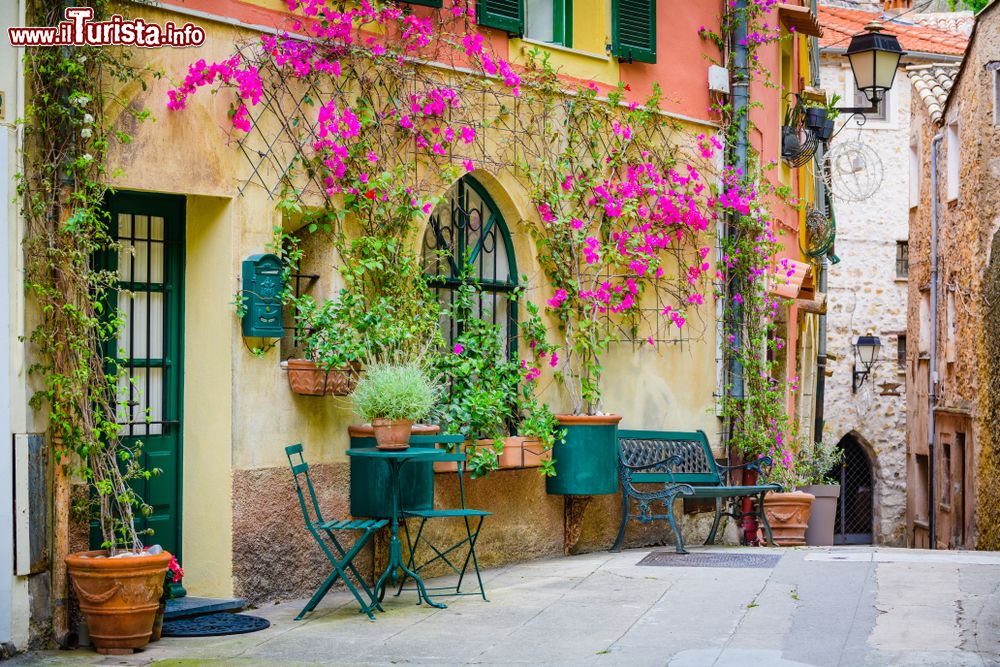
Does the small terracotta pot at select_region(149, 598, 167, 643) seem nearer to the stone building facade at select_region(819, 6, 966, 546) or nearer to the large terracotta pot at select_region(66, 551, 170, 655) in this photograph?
the large terracotta pot at select_region(66, 551, 170, 655)

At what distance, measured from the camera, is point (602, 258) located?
1070 centimetres

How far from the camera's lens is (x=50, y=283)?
7141 mm

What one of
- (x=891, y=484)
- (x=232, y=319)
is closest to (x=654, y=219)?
(x=232, y=319)

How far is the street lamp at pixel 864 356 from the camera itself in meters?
26.9

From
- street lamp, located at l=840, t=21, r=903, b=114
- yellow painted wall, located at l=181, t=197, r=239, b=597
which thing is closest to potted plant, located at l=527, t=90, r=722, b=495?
yellow painted wall, located at l=181, t=197, r=239, b=597

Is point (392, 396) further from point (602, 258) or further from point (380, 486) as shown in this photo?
point (602, 258)

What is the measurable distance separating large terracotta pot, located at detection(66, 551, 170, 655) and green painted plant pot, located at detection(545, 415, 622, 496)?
398 cm

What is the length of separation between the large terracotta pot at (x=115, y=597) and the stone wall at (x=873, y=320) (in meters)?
22.1

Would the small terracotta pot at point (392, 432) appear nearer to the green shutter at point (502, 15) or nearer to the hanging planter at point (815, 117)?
the green shutter at point (502, 15)

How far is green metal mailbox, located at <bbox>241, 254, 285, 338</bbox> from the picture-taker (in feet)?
26.9

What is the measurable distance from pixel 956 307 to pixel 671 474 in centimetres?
1246

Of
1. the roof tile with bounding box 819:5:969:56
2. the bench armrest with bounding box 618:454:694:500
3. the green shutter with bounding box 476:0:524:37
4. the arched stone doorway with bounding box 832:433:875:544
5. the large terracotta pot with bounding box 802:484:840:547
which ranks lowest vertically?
the arched stone doorway with bounding box 832:433:875:544

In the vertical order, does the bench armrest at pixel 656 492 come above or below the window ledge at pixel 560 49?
below

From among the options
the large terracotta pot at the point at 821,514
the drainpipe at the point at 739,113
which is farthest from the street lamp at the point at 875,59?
the large terracotta pot at the point at 821,514
